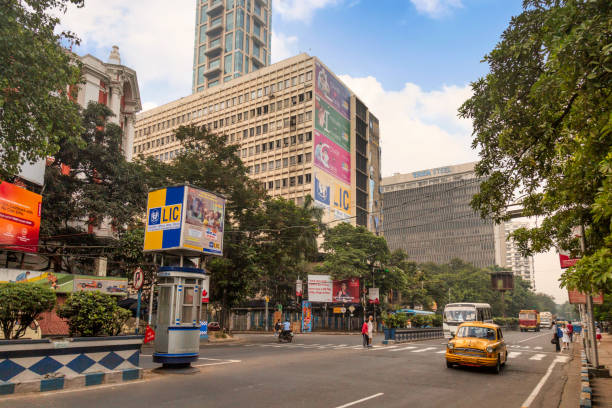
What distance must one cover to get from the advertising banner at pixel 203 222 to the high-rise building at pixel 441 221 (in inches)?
5115

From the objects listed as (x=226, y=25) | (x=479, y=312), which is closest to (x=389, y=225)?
(x=226, y=25)

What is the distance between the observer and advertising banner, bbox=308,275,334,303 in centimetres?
5031

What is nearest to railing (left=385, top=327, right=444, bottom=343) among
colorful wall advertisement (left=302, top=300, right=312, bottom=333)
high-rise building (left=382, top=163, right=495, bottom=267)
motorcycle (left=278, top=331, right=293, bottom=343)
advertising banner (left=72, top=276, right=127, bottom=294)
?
motorcycle (left=278, top=331, right=293, bottom=343)

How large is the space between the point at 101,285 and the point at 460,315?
26348 mm

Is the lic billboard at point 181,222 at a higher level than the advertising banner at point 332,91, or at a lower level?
lower

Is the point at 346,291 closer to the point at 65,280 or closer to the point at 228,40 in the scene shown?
the point at 65,280

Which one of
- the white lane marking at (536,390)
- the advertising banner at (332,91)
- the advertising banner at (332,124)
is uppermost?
the advertising banner at (332,91)

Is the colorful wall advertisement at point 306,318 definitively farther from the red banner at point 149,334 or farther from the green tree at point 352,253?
the red banner at point 149,334

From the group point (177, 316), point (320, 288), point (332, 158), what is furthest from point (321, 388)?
point (332, 158)

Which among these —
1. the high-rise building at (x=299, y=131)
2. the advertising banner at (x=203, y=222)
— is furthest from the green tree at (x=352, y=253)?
the advertising banner at (x=203, y=222)

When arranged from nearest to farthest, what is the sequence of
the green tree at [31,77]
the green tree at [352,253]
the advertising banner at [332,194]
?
1. the green tree at [31,77]
2. the green tree at [352,253]
3. the advertising banner at [332,194]

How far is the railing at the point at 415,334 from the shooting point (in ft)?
100

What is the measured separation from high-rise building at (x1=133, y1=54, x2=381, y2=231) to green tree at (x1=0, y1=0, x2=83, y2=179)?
6116cm

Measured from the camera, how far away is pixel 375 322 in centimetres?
5688
